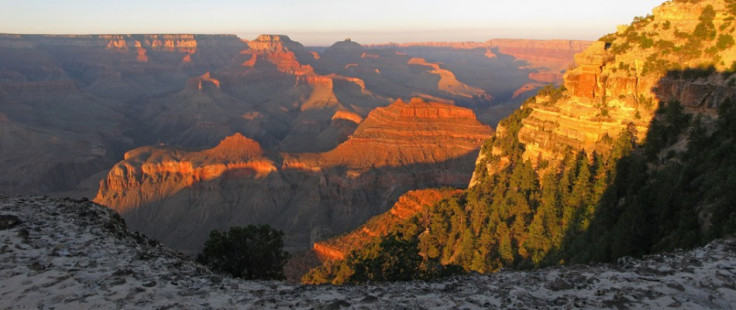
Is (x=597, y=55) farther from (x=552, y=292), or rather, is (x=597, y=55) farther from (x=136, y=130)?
(x=136, y=130)

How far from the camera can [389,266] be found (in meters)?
20.2

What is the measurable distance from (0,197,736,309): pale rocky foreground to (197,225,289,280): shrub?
5.66 meters

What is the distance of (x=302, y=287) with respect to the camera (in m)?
14.2

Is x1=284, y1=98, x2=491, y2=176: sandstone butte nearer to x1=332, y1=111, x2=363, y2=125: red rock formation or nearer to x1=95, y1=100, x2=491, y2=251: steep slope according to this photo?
x1=95, y1=100, x2=491, y2=251: steep slope

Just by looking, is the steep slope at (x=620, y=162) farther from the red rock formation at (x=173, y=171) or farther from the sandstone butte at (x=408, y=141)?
the red rock formation at (x=173, y=171)

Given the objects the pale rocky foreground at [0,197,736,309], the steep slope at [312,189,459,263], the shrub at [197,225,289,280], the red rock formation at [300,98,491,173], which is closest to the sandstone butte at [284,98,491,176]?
the red rock formation at [300,98,491,173]

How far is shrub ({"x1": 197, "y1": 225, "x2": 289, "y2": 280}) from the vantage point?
21.4 m

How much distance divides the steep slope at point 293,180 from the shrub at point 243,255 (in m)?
47.8

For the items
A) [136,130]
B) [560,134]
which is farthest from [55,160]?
[560,134]

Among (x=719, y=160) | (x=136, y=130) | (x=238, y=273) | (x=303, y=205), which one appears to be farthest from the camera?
(x=136, y=130)

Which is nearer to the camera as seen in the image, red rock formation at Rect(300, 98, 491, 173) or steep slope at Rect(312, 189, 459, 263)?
steep slope at Rect(312, 189, 459, 263)

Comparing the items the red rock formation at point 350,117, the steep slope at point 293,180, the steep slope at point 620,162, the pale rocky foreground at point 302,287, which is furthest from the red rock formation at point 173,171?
the pale rocky foreground at point 302,287

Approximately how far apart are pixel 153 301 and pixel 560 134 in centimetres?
2786

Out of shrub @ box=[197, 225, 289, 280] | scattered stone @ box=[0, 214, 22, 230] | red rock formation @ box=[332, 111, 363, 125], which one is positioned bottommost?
red rock formation @ box=[332, 111, 363, 125]
